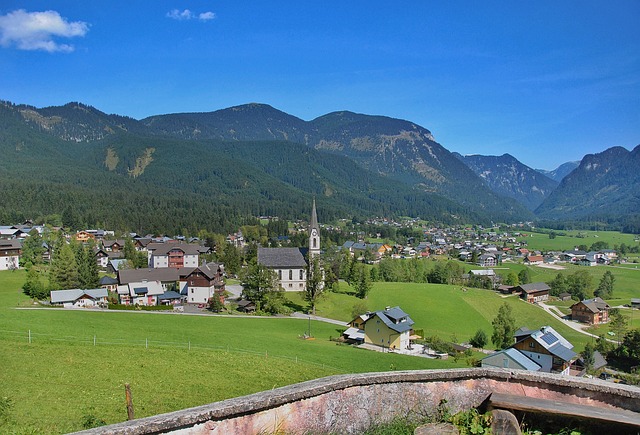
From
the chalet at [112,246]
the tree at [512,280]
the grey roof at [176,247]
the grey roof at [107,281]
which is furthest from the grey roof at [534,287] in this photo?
the chalet at [112,246]

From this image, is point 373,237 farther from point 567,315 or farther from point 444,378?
point 444,378

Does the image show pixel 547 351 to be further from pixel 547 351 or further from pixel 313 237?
pixel 313 237

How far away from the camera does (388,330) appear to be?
42281 mm

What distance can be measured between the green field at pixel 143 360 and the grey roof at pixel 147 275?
42.6 ft

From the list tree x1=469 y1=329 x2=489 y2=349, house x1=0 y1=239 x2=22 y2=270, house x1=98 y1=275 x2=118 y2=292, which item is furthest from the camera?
house x1=0 y1=239 x2=22 y2=270

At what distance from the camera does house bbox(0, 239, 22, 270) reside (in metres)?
67.9

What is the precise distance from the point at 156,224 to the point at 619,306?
122449 mm

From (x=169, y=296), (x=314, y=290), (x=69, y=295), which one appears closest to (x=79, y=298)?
(x=69, y=295)

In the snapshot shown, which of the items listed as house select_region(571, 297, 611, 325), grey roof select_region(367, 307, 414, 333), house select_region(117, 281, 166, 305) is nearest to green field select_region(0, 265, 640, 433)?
grey roof select_region(367, 307, 414, 333)

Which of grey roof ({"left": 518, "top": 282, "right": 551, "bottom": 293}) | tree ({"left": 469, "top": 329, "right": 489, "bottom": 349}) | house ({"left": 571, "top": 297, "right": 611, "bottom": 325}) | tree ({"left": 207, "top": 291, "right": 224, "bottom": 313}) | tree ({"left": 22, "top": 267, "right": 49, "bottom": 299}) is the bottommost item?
house ({"left": 571, "top": 297, "right": 611, "bottom": 325})

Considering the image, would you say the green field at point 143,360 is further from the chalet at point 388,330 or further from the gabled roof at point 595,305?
the gabled roof at point 595,305

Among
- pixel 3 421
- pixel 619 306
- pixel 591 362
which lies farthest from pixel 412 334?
pixel 619 306

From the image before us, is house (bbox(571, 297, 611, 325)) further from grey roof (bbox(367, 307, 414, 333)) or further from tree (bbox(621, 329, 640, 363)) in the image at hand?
grey roof (bbox(367, 307, 414, 333))

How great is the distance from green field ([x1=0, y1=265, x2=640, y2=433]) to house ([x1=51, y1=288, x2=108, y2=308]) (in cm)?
301
